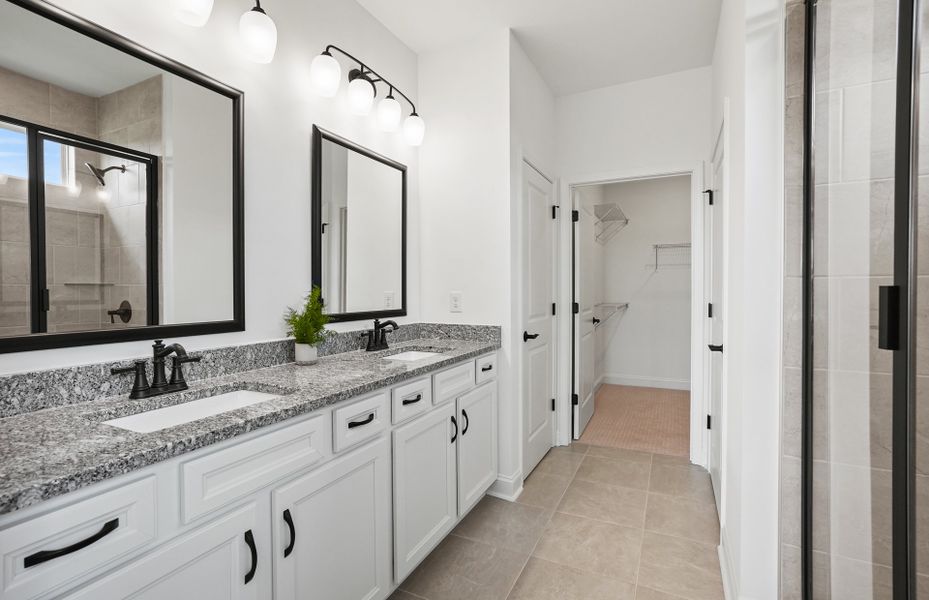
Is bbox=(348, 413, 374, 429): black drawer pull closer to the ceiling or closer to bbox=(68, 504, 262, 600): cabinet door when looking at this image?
bbox=(68, 504, 262, 600): cabinet door

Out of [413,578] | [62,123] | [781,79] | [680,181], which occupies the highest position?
[680,181]

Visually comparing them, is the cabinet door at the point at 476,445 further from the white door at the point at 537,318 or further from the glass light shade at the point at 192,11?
the glass light shade at the point at 192,11

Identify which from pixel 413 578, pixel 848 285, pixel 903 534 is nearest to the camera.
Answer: pixel 903 534

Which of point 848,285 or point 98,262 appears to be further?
point 98,262

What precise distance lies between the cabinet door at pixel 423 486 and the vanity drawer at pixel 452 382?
0.19 feet

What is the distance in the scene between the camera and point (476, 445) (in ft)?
7.69

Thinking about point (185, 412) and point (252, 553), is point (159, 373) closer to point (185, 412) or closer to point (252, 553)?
point (185, 412)

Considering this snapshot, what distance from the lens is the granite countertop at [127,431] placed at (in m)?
0.79

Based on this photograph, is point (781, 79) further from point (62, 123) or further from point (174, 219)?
point (62, 123)

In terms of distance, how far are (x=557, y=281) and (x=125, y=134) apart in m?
2.74

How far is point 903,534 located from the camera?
0.86 meters

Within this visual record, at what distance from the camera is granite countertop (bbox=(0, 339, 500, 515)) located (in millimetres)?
788

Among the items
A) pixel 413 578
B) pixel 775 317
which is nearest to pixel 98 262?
pixel 413 578

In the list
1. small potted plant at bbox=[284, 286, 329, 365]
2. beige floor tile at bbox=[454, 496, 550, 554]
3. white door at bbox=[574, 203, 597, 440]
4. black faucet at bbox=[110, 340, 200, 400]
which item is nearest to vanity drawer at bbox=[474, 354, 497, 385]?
beige floor tile at bbox=[454, 496, 550, 554]
